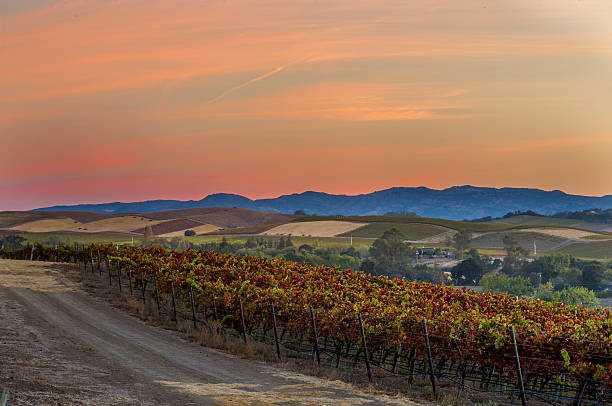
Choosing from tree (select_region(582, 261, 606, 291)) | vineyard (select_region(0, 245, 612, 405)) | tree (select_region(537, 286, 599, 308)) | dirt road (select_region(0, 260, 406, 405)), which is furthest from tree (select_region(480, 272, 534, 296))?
dirt road (select_region(0, 260, 406, 405))

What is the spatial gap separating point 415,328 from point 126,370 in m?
10.2

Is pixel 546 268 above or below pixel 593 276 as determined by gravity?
above

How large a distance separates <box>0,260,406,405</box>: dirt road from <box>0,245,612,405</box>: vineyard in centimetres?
243

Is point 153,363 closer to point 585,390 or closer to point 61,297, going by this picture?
point 585,390

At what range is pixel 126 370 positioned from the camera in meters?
20.9

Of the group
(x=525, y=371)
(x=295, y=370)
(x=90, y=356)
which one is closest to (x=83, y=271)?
(x=90, y=356)

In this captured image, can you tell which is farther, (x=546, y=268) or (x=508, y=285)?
(x=546, y=268)

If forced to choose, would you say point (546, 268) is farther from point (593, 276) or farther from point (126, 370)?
point (126, 370)

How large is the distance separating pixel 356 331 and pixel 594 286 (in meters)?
176

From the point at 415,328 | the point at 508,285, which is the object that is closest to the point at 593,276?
the point at 508,285

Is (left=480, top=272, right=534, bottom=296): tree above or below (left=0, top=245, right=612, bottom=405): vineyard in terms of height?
below

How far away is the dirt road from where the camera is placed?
17.4 meters

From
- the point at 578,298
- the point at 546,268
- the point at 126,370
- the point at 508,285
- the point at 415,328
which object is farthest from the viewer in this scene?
the point at 546,268

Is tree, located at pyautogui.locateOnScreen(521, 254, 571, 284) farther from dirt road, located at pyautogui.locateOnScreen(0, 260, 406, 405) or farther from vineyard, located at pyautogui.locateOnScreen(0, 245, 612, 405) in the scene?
dirt road, located at pyautogui.locateOnScreen(0, 260, 406, 405)
